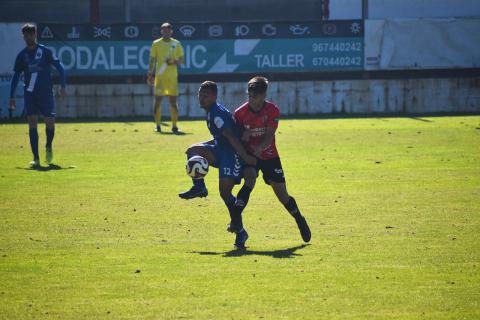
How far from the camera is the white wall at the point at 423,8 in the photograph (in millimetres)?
37969

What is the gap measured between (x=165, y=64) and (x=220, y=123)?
1574 centimetres

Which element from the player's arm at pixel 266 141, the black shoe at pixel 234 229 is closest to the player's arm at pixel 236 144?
the player's arm at pixel 266 141

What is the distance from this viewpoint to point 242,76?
33.1m

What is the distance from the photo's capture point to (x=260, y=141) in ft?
36.7

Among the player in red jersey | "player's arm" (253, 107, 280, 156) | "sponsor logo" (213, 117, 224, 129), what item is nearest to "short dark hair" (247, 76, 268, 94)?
the player in red jersey

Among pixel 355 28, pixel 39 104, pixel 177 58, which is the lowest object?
pixel 39 104

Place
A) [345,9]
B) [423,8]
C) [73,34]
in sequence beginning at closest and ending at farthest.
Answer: [73,34] < [345,9] < [423,8]

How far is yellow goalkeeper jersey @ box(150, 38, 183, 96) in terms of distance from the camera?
2631 centimetres

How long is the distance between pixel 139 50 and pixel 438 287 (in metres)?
24.6

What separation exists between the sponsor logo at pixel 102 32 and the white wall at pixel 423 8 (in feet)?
33.7

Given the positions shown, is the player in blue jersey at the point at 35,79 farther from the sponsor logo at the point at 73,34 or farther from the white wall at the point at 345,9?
the white wall at the point at 345,9

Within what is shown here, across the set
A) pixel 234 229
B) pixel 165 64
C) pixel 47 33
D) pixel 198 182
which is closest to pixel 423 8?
pixel 47 33

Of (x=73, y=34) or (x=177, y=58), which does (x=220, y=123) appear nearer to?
(x=177, y=58)

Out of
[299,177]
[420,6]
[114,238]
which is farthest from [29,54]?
[420,6]
